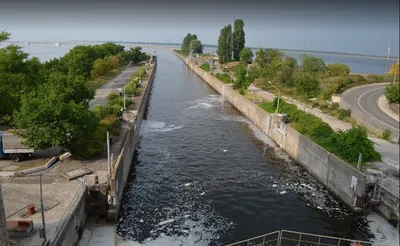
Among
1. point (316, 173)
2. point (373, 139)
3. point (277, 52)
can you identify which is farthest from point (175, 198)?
point (277, 52)

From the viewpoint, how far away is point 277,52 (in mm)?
90375

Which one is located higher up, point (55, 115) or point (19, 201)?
point (55, 115)

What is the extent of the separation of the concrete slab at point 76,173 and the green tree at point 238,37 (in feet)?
305

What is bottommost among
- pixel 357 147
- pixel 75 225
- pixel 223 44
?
pixel 75 225

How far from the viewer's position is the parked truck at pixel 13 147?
81.8 ft

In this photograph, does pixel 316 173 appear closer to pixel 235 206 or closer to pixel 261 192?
pixel 261 192

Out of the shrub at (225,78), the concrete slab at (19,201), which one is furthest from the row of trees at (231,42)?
the concrete slab at (19,201)

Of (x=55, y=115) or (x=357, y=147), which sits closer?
(x=55, y=115)

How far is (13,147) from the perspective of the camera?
82.0 feet

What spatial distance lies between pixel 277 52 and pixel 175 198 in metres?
72.6

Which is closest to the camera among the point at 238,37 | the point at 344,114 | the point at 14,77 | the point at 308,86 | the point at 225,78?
the point at 14,77

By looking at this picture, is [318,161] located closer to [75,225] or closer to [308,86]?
[75,225]

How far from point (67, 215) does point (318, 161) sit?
21.8m

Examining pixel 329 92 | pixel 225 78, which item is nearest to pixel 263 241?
pixel 329 92
